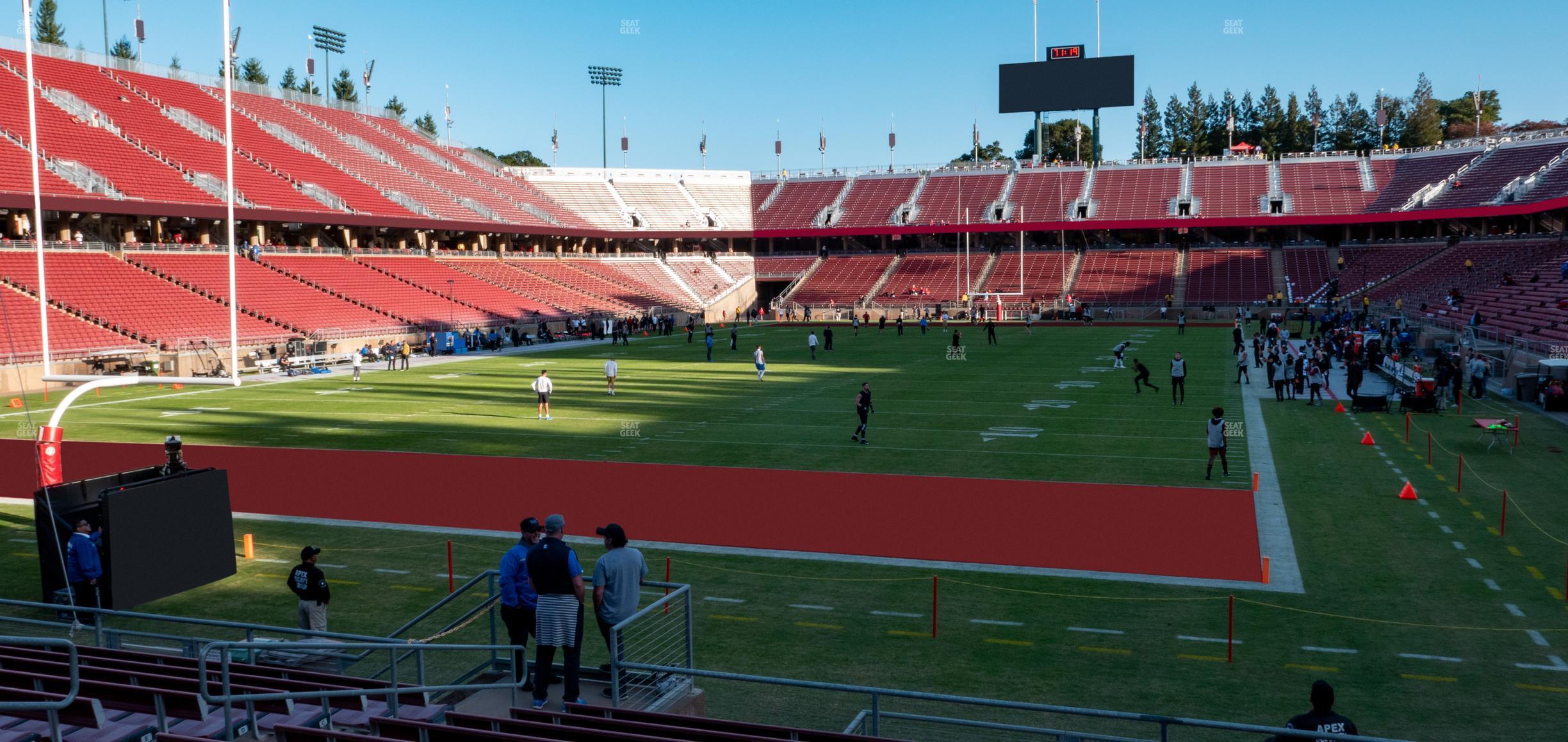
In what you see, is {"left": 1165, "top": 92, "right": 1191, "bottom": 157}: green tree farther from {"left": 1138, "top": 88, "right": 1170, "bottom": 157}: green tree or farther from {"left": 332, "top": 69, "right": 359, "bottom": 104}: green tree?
{"left": 332, "top": 69, "right": 359, "bottom": 104}: green tree

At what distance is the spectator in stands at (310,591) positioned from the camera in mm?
10914

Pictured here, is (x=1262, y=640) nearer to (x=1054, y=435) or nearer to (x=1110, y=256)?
(x=1054, y=435)

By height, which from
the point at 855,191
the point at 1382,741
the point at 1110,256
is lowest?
the point at 1382,741

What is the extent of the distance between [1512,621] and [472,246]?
71.5 m

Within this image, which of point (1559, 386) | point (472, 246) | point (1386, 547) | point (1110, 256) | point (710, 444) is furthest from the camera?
point (1110, 256)

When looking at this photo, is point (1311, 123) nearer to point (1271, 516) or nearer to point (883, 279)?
point (883, 279)

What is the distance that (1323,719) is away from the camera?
267 inches

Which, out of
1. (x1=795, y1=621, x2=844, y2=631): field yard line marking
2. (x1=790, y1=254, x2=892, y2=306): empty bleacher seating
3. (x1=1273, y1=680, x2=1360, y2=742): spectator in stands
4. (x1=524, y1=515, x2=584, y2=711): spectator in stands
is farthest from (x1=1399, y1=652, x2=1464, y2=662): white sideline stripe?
(x1=790, y1=254, x2=892, y2=306): empty bleacher seating

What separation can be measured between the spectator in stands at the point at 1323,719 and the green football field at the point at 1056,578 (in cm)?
258

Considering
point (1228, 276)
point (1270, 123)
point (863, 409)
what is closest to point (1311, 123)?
point (1270, 123)

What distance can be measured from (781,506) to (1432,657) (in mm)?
9730

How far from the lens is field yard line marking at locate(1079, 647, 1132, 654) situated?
11.0 metres

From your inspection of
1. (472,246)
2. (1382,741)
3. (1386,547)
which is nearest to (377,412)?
(1386,547)

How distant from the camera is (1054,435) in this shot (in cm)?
2470
